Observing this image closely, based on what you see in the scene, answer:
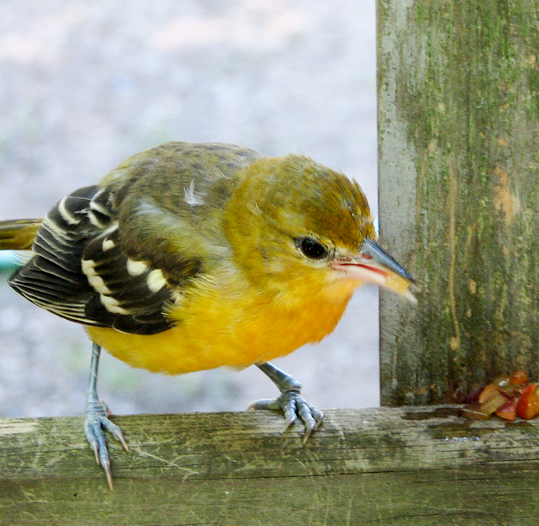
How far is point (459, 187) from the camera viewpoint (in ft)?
8.29

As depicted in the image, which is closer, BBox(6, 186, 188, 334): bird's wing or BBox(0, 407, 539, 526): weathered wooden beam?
BBox(0, 407, 539, 526): weathered wooden beam

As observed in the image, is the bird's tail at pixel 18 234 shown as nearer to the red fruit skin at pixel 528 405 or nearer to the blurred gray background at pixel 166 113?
the blurred gray background at pixel 166 113

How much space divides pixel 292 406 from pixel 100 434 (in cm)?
62

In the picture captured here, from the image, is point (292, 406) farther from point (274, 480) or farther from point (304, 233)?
point (304, 233)

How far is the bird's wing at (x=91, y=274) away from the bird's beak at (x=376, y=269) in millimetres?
602

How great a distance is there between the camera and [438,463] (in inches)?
92.6

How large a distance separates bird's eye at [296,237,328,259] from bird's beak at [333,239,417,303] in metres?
0.05

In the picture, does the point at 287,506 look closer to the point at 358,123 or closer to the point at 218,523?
the point at 218,523

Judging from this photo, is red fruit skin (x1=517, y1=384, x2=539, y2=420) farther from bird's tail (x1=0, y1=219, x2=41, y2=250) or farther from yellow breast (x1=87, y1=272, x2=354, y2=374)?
bird's tail (x1=0, y1=219, x2=41, y2=250)

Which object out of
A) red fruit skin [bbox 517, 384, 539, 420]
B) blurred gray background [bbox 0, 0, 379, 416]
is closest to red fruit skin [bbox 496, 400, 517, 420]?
red fruit skin [bbox 517, 384, 539, 420]

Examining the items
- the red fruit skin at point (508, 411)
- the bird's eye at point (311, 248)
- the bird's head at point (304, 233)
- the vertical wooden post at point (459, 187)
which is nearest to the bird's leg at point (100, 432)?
the bird's head at point (304, 233)

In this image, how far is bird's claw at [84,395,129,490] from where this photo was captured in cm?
230

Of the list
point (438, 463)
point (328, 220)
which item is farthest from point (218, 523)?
point (328, 220)

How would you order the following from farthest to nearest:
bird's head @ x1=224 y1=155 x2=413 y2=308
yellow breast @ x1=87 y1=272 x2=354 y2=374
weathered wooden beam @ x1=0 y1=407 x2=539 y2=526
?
yellow breast @ x1=87 y1=272 x2=354 y2=374 → bird's head @ x1=224 y1=155 x2=413 y2=308 → weathered wooden beam @ x1=0 y1=407 x2=539 y2=526
